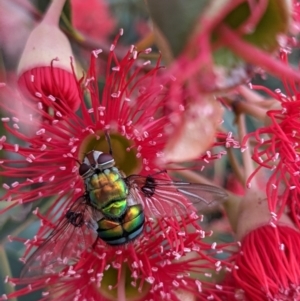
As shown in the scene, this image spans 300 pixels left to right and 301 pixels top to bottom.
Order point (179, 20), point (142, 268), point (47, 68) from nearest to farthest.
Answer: point (179, 20) < point (47, 68) < point (142, 268)

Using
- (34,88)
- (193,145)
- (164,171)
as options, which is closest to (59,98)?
(34,88)

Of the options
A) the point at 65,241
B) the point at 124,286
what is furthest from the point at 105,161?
the point at 124,286

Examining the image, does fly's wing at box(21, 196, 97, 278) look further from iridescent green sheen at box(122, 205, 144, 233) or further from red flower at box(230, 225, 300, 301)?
red flower at box(230, 225, 300, 301)

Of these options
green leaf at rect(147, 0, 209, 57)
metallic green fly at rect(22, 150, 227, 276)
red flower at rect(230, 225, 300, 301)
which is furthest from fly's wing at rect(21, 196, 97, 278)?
green leaf at rect(147, 0, 209, 57)

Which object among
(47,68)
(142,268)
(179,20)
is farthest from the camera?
(142,268)

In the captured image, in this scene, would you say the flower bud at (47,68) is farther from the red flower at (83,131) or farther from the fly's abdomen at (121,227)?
the fly's abdomen at (121,227)

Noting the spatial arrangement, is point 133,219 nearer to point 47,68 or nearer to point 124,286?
point 124,286
